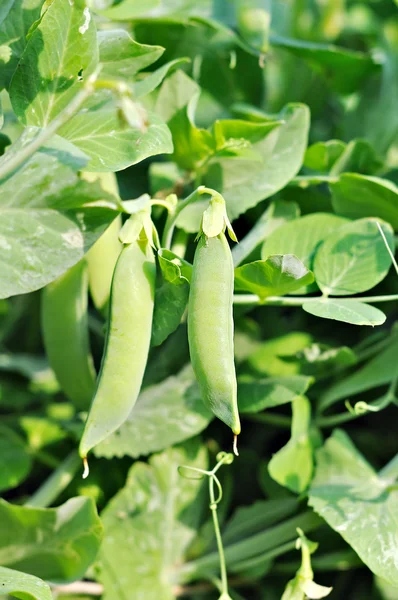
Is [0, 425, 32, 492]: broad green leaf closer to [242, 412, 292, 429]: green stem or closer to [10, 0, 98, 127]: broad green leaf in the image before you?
[242, 412, 292, 429]: green stem

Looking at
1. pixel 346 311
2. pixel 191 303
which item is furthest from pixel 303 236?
pixel 191 303

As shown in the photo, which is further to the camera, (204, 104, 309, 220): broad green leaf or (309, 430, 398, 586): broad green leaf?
(204, 104, 309, 220): broad green leaf

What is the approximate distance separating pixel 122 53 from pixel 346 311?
0.35 metres

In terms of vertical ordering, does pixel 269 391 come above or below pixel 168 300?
below

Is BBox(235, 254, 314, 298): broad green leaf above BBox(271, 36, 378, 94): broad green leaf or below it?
below

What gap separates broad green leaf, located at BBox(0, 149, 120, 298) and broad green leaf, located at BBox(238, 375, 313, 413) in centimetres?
28

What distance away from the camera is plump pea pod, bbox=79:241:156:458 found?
0.58 m

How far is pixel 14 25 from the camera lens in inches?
25.3

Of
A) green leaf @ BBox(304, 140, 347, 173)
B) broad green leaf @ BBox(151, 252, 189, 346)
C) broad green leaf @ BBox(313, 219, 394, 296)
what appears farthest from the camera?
green leaf @ BBox(304, 140, 347, 173)

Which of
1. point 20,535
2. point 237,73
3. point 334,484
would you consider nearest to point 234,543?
point 334,484

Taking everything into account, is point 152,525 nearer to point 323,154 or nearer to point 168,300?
point 168,300

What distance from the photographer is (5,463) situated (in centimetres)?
86

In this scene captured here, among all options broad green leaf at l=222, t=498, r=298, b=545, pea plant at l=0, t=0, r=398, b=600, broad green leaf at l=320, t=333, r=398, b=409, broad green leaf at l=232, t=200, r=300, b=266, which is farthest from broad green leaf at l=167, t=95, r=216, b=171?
broad green leaf at l=222, t=498, r=298, b=545

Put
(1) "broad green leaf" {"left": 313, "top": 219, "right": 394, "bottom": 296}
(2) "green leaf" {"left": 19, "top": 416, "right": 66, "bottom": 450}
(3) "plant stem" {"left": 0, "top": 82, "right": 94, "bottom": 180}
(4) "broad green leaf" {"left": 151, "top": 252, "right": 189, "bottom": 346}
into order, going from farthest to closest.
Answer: (2) "green leaf" {"left": 19, "top": 416, "right": 66, "bottom": 450} < (1) "broad green leaf" {"left": 313, "top": 219, "right": 394, "bottom": 296} < (4) "broad green leaf" {"left": 151, "top": 252, "right": 189, "bottom": 346} < (3) "plant stem" {"left": 0, "top": 82, "right": 94, "bottom": 180}
